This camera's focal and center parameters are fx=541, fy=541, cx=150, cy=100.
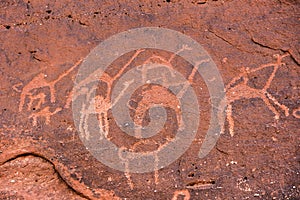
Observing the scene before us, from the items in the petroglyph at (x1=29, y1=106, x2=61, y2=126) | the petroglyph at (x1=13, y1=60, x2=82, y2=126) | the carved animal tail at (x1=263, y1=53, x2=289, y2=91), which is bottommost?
the petroglyph at (x1=29, y1=106, x2=61, y2=126)

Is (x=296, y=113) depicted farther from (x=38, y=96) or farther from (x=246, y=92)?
(x=38, y=96)

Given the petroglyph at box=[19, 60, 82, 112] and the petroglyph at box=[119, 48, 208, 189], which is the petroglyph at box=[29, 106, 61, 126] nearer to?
the petroglyph at box=[19, 60, 82, 112]

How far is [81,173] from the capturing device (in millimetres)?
3508

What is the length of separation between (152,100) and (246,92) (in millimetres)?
626

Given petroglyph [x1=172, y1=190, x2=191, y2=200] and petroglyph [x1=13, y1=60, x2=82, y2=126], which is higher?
petroglyph [x1=13, y1=60, x2=82, y2=126]

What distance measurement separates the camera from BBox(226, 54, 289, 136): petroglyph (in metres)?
3.56

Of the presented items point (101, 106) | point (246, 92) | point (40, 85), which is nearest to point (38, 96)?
point (40, 85)

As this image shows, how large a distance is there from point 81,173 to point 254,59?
137cm

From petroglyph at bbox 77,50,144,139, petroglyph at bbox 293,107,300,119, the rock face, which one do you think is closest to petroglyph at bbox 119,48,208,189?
the rock face

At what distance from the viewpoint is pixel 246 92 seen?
3.59 meters

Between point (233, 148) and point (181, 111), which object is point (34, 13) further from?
point (233, 148)

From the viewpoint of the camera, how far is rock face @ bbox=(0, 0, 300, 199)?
11.5 ft

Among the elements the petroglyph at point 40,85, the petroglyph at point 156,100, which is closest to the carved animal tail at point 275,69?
the petroglyph at point 156,100

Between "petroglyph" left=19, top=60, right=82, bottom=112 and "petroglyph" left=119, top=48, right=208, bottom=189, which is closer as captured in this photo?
"petroglyph" left=119, top=48, right=208, bottom=189
